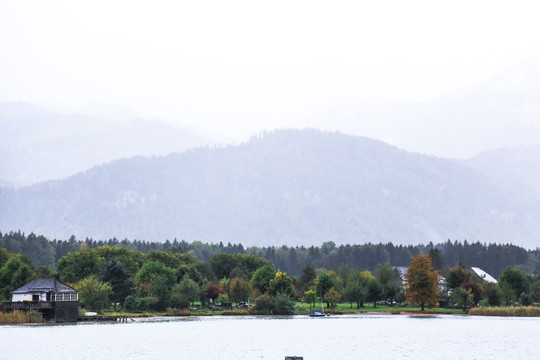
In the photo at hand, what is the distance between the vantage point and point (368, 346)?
89.4 meters

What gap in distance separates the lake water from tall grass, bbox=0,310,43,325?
7.66 metres

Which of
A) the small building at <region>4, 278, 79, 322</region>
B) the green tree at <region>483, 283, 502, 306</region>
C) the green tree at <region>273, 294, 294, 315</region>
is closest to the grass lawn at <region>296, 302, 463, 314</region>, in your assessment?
the green tree at <region>483, 283, 502, 306</region>

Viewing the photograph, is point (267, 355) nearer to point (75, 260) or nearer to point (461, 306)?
point (461, 306)

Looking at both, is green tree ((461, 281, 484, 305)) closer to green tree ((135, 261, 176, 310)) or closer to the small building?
green tree ((135, 261, 176, 310))

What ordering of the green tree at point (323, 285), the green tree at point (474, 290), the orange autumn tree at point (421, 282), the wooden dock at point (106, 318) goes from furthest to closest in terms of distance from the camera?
the green tree at point (323, 285)
the green tree at point (474, 290)
the orange autumn tree at point (421, 282)
the wooden dock at point (106, 318)

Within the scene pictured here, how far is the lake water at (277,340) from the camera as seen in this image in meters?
80.9

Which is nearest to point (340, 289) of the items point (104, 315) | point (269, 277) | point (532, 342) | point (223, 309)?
point (269, 277)

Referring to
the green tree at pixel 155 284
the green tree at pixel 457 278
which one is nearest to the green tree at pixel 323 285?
the green tree at pixel 457 278

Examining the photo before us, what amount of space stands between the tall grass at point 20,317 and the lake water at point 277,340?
25.1 ft

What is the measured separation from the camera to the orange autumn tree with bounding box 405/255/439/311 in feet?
513

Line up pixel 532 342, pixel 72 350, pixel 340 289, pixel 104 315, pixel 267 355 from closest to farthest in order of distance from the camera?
pixel 267 355 < pixel 72 350 < pixel 532 342 < pixel 104 315 < pixel 340 289

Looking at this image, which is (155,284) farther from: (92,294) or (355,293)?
(355,293)

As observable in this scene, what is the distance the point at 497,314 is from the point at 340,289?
133ft

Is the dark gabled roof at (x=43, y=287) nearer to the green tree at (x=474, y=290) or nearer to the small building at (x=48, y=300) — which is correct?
the small building at (x=48, y=300)
